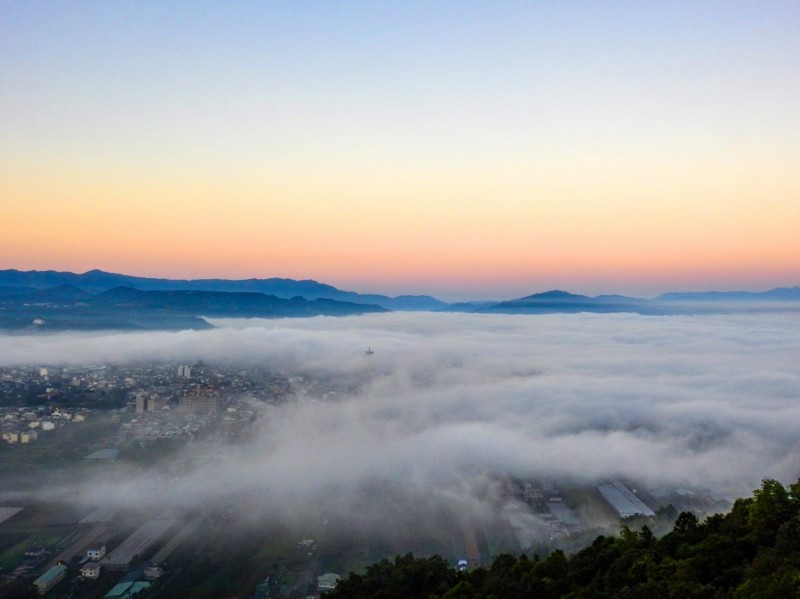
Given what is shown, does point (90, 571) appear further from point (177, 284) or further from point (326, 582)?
point (177, 284)

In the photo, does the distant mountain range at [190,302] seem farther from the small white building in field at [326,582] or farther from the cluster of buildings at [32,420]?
the small white building in field at [326,582]

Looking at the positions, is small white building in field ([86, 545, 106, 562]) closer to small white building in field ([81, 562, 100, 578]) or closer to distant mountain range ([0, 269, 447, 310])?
small white building in field ([81, 562, 100, 578])

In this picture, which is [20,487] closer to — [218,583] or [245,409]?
[218,583]

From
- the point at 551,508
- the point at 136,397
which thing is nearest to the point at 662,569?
the point at 551,508

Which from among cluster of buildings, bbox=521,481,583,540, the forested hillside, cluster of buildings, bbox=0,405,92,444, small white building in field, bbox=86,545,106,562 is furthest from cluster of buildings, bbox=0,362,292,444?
the forested hillside

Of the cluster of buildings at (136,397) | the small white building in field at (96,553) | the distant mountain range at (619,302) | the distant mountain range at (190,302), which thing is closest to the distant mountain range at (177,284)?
the distant mountain range at (190,302)
